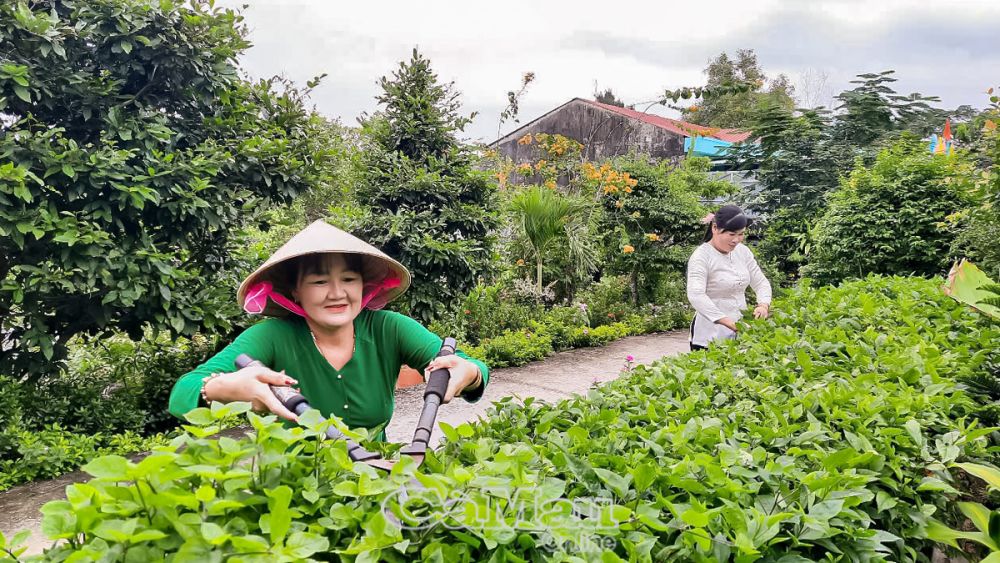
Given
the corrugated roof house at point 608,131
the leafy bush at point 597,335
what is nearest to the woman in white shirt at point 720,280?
the leafy bush at point 597,335

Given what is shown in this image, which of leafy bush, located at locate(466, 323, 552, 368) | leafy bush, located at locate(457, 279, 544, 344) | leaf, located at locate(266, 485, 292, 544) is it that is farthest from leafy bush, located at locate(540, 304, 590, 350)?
leaf, located at locate(266, 485, 292, 544)

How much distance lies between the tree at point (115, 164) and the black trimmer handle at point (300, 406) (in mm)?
2631

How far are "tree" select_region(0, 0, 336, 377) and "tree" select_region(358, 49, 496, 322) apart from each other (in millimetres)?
1181

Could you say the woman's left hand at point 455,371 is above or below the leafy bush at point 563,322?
above

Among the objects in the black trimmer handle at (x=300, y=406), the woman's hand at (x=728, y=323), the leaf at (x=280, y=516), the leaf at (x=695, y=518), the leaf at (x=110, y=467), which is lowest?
the woman's hand at (x=728, y=323)

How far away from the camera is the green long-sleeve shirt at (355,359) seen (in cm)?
203

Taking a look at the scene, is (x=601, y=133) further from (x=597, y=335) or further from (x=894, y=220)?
(x=894, y=220)

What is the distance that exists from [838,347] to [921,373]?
43 cm

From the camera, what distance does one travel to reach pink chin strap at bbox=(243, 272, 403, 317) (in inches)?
79.0

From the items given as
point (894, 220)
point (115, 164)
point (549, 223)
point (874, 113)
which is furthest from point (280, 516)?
point (874, 113)

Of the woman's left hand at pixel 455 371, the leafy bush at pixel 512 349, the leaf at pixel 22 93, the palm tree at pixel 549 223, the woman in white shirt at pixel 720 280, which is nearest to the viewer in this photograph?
the woman's left hand at pixel 455 371

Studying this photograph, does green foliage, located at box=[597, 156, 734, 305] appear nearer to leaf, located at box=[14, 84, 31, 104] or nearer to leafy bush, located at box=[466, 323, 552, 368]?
leafy bush, located at box=[466, 323, 552, 368]

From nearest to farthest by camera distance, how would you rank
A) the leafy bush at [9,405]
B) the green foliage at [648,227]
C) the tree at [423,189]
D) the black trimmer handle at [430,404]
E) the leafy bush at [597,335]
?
the black trimmer handle at [430,404], the leafy bush at [9,405], the tree at [423,189], the leafy bush at [597,335], the green foliage at [648,227]

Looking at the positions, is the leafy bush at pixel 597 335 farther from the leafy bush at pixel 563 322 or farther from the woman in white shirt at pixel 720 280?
the woman in white shirt at pixel 720 280
